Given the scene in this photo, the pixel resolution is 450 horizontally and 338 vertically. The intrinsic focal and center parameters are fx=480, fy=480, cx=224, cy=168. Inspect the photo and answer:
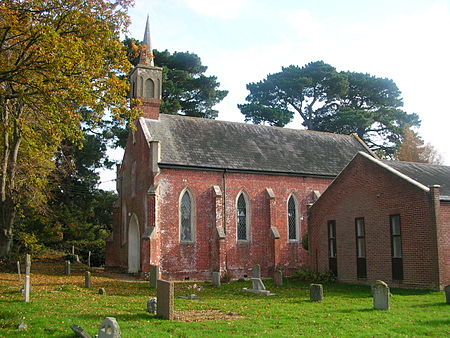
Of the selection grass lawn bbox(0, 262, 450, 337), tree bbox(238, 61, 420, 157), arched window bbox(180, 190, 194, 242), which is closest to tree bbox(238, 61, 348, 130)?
tree bbox(238, 61, 420, 157)

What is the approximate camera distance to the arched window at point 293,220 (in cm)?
3259

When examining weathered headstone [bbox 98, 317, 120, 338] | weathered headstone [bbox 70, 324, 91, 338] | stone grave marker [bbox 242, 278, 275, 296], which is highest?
weathered headstone [bbox 98, 317, 120, 338]

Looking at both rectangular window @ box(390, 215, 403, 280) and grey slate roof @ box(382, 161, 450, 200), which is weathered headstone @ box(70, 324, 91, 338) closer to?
rectangular window @ box(390, 215, 403, 280)

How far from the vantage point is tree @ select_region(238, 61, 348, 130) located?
58.8 metres

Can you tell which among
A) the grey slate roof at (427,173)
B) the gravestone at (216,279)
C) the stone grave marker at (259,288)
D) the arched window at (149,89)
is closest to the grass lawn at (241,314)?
the stone grave marker at (259,288)

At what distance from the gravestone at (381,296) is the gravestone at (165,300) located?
632 centimetres

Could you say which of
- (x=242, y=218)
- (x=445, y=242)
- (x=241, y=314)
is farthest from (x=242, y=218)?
(x=241, y=314)

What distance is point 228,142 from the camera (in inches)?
1314

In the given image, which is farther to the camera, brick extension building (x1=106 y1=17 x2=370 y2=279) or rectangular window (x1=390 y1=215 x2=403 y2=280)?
brick extension building (x1=106 y1=17 x2=370 y2=279)

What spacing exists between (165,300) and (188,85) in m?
40.2

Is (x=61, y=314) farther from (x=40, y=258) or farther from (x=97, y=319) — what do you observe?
(x=40, y=258)

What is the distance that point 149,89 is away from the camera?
33.0 m

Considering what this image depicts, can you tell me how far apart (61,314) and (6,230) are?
16.4 m

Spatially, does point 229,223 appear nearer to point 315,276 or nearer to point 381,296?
point 315,276
